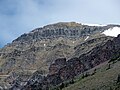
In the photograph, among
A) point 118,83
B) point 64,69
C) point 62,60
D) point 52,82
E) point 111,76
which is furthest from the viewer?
point 62,60

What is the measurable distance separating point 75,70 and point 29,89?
18667mm

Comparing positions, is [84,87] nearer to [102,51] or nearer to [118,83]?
[118,83]

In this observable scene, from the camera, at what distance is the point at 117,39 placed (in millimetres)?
148375

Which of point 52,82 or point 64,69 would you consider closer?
point 52,82

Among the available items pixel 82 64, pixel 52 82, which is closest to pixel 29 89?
pixel 52 82

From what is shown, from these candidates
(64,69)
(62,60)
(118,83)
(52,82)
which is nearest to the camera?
(118,83)

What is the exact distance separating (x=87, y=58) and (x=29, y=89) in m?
27.2

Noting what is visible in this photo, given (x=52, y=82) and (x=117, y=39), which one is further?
(x=117, y=39)

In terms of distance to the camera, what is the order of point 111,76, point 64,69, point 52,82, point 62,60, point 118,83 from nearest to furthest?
1. point 118,83
2. point 111,76
3. point 52,82
4. point 64,69
5. point 62,60

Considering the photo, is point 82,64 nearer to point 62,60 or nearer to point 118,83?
point 62,60

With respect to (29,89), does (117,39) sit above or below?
above

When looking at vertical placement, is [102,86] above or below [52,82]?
above

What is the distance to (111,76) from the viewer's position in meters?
62.1

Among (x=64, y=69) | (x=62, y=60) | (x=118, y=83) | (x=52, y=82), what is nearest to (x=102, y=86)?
(x=118, y=83)
